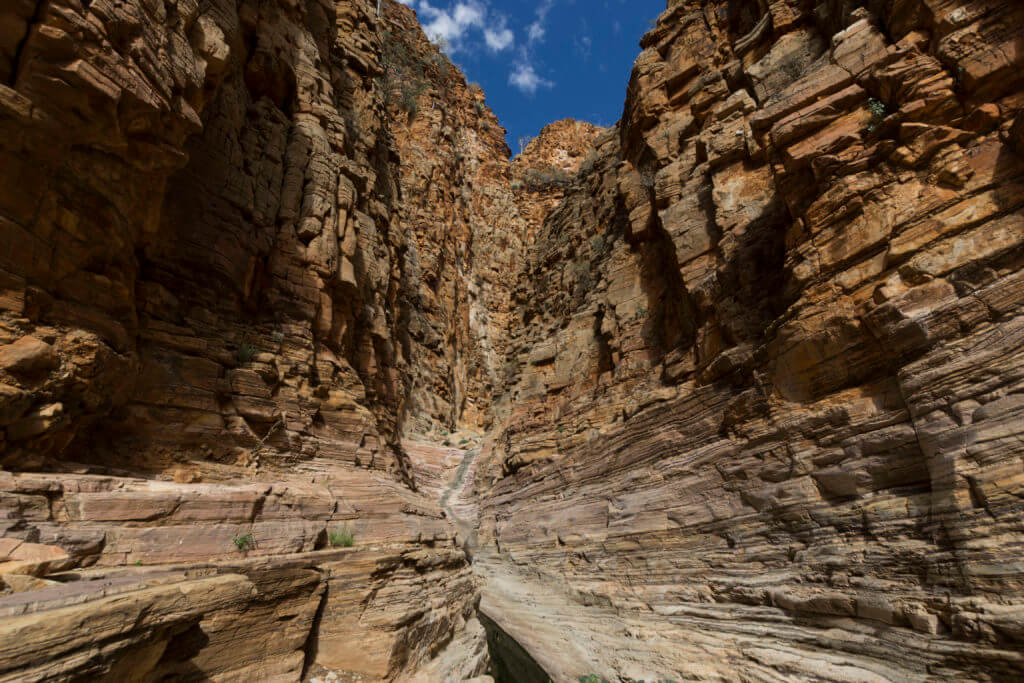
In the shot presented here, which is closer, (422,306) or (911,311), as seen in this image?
(911,311)

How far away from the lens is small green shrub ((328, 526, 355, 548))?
7.07 m

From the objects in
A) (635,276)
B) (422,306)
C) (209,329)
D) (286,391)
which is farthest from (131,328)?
(422,306)

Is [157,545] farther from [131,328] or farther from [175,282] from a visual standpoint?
[175,282]

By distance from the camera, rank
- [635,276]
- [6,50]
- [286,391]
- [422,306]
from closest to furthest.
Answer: [6,50] → [286,391] → [635,276] → [422,306]

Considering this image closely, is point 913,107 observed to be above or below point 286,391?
above

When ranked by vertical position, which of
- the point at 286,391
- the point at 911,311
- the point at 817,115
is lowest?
the point at 286,391

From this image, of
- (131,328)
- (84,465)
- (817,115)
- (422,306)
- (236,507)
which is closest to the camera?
(84,465)

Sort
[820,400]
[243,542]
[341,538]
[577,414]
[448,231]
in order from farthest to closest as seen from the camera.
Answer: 1. [448,231]
2. [577,414]
3. [820,400]
4. [341,538]
5. [243,542]

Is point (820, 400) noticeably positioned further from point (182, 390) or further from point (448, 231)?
point (448, 231)

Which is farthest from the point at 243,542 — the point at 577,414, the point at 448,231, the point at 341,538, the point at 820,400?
the point at 448,231

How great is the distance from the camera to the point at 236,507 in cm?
621

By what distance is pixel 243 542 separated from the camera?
583 cm

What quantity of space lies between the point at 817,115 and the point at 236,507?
12006 millimetres

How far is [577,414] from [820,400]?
841cm
